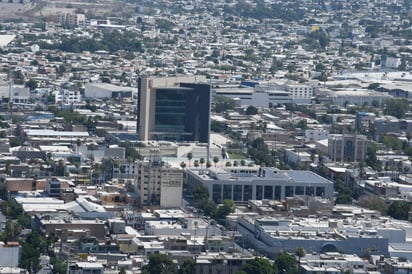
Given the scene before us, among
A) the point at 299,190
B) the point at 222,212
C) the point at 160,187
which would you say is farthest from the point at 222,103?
the point at 222,212

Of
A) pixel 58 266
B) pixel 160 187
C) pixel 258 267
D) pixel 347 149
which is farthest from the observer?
pixel 347 149

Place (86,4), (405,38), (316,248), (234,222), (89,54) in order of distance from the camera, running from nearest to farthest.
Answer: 1. (316,248)
2. (234,222)
3. (89,54)
4. (405,38)
5. (86,4)

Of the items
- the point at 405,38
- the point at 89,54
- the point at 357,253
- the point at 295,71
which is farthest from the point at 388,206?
the point at 405,38

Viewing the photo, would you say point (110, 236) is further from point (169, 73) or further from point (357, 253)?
point (169, 73)

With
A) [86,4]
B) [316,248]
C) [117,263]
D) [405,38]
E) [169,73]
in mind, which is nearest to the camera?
[117,263]

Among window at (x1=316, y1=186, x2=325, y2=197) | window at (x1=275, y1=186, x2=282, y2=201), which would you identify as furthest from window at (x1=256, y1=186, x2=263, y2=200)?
window at (x1=316, y1=186, x2=325, y2=197)

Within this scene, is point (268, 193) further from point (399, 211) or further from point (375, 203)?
point (399, 211)
